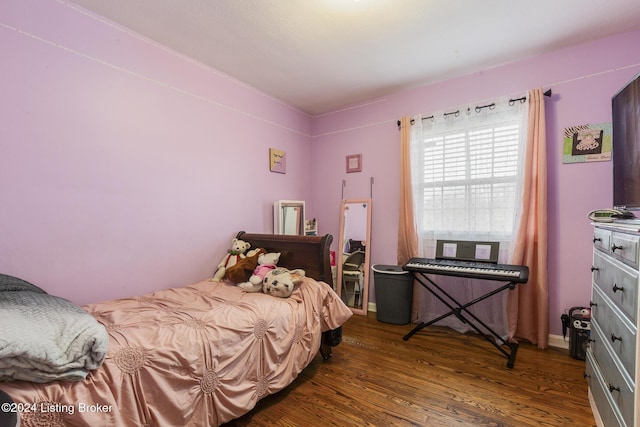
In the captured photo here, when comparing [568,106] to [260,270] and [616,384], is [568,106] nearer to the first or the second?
[616,384]

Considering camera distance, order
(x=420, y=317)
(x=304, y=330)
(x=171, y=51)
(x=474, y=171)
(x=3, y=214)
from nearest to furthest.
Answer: (x=3, y=214)
(x=304, y=330)
(x=171, y=51)
(x=474, y=171)
(x=420, y=317)

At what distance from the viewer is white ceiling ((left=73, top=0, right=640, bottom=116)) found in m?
1.89

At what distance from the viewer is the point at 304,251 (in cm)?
245

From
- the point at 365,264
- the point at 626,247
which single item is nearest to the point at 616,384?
the point at 626,247

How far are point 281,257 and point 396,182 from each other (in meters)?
1.60

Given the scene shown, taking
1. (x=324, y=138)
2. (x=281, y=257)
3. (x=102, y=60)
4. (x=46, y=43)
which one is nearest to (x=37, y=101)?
(x=46, y=43)

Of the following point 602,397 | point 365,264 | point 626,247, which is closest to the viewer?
point 626,247

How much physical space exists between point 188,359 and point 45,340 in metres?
0.56

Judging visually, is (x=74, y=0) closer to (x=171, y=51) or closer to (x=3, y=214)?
(x=171, y=51)

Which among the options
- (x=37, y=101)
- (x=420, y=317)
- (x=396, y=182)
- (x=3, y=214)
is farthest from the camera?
(x=396, y=182)

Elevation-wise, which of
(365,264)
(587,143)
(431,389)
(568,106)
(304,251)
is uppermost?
(568,106)

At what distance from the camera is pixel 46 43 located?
5.81 ft

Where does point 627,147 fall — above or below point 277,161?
below

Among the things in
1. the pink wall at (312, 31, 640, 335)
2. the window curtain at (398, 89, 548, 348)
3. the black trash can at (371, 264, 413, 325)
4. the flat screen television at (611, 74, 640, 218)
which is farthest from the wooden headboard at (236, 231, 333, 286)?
the pink wall at (312, 31, 640, 335)
